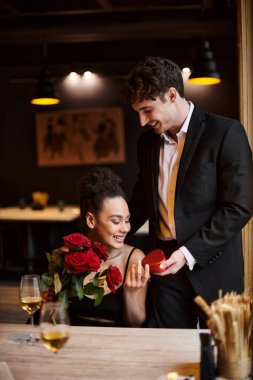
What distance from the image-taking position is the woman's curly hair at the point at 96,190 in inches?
100

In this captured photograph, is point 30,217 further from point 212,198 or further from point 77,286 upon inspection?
point 77,286

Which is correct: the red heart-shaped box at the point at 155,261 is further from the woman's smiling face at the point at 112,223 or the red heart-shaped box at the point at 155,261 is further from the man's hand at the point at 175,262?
the woman's smiling face at the point at 112,223

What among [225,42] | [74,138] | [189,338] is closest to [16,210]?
[74,138]

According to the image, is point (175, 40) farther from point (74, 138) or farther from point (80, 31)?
point (74, 138)

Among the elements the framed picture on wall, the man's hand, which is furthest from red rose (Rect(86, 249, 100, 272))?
the framed picture on wall

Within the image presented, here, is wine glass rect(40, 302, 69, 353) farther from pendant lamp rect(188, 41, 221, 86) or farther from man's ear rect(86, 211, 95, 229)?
pendant lamp rect(188, 41, 221, 86)

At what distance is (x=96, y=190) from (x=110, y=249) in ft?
0.92

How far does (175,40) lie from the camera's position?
859cm

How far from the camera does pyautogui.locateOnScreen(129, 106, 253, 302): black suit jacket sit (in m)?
2.40

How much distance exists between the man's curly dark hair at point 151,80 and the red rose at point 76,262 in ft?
3.15

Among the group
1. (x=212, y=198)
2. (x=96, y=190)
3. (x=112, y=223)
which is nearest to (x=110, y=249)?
(x=112, y=223)

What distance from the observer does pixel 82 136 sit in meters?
9.20

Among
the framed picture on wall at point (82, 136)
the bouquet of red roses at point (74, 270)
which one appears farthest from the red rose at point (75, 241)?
the framed picture on wall at point (82, 136)

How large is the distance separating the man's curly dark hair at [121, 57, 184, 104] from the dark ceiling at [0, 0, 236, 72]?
4.84 m
